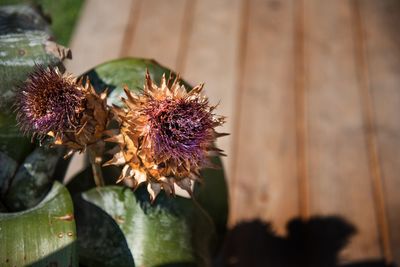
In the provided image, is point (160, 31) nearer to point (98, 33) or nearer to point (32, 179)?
point (98, 33)

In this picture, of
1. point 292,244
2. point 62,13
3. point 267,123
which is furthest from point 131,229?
point 62,13

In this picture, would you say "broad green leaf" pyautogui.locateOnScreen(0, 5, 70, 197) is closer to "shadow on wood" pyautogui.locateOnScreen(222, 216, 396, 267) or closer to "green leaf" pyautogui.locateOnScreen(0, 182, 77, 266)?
"green leaf" pyautogui.locateOnScreen(0, 182, 77, 266)

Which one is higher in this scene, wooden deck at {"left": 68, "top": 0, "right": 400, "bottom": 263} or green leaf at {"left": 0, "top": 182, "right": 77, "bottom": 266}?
wooden deck at {"left": 68, "top": 0, "right": 400, "bottom": 263}

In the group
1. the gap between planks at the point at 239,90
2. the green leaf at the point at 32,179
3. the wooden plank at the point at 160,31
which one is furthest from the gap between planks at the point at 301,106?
the green leaf at the point at 32,179

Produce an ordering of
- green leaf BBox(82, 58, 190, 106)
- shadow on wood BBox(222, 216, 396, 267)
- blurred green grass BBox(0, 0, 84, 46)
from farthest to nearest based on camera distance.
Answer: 1. blurred green grass BBox(0, 0, 84, 46)
2. shadow on wood BBox(222, 216, 396, 267)
3. green leaf BBox(82, 58, 190, 106)

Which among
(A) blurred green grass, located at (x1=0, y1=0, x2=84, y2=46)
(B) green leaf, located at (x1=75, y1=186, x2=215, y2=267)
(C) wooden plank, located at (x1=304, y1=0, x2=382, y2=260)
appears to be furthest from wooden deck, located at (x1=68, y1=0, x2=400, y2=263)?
(B) green leaf, located at (x1=75, y1=186, x2=215, y2=267)

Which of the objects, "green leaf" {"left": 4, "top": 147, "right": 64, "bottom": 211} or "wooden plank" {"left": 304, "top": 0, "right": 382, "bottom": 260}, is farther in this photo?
"wooden plank" {"left": 304, "top": 0, "right": 382, "bottom": 260}
